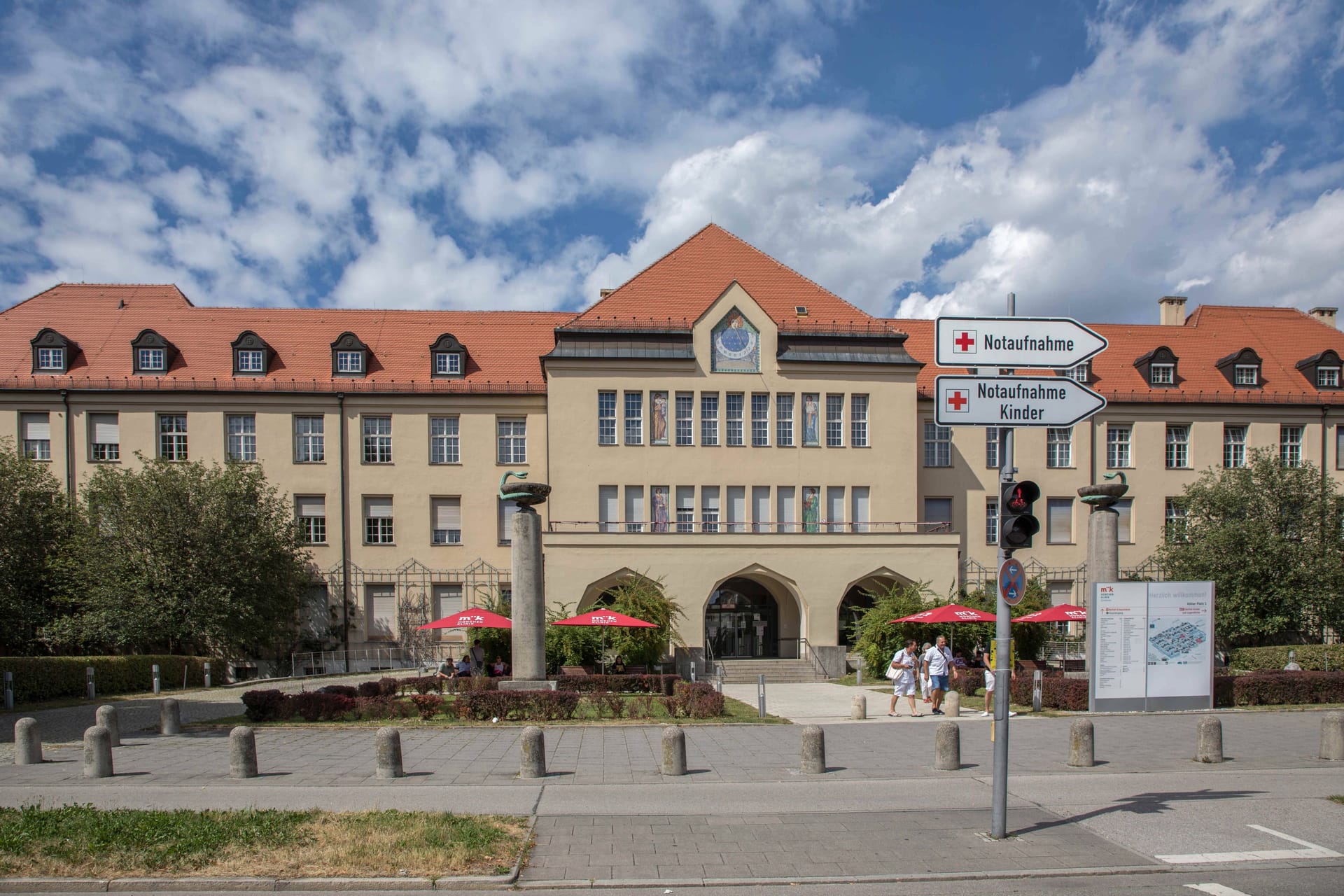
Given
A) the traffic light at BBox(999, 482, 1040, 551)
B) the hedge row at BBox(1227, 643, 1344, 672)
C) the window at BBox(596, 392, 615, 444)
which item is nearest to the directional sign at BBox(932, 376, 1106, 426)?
the traffic light at BBox(999, 482, 1040, 551)

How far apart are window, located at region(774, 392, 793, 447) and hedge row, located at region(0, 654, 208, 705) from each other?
71.8 ft

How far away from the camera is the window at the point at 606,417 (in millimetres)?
37094

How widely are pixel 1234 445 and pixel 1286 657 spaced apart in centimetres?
1583

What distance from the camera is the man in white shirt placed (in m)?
22.1

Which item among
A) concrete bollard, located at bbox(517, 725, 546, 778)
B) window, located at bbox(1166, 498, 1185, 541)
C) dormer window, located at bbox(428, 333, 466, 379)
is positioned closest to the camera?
concrete bollard, located at bbox(517, 725, 546, 778)

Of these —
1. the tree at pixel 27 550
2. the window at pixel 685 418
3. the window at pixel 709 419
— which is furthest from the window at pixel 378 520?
the window at pixel 709 419

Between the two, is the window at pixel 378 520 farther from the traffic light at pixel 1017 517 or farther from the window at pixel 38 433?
the traffic light at pixel 1017 517

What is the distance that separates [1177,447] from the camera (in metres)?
42.1

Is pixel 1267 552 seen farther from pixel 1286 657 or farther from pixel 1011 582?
pixel 1011 582

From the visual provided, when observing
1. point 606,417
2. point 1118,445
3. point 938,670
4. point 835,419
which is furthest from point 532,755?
point 1118,445

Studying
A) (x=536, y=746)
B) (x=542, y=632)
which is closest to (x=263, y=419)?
(x=542, y=632)

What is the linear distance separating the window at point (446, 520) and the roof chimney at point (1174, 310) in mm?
36407

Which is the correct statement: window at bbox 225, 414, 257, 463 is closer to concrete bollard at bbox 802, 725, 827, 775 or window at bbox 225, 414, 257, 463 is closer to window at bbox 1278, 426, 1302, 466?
concrete bollard at bbox 802, 725, 827, 775

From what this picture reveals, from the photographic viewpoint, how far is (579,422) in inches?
1454
